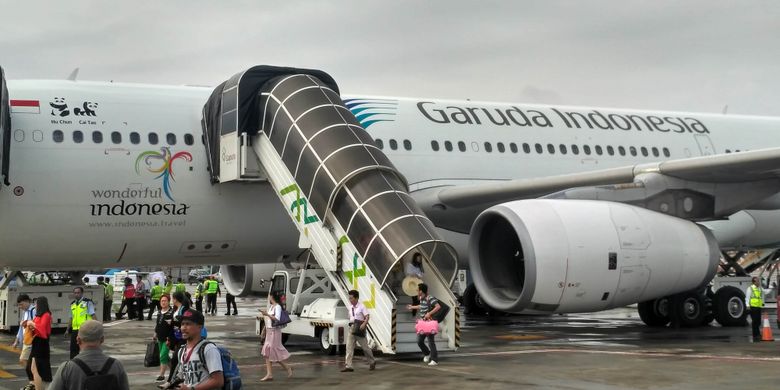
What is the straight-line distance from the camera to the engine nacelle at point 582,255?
1332cm

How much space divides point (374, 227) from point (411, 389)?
3323mm

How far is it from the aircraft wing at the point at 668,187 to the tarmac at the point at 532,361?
2311 millimetres

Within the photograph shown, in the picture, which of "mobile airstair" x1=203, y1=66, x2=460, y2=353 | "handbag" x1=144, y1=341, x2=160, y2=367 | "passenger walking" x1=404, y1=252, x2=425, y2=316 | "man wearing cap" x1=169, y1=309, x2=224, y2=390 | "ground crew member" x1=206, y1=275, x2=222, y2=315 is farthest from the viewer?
"ground crew member" x1=206, y1=275, x2=222, y2=315

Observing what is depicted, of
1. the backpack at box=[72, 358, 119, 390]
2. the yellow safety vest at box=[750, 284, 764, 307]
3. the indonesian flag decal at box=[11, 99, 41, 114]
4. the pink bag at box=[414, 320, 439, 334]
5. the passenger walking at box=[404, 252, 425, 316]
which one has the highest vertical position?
the indonesian flag decal at box=[11, 99, 41, 114]

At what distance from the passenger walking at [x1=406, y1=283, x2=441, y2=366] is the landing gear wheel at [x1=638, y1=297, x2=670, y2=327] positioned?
7.57 metres

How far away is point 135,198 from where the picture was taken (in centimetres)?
1491

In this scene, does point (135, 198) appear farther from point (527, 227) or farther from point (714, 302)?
point (714, 302)

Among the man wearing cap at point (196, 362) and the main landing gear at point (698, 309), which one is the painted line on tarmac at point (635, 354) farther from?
the man wearing cap at point (196, 362)

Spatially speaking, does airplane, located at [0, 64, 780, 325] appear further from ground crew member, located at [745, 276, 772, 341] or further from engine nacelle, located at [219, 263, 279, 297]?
engine nacelle, located at [219, 263, 279, 297]

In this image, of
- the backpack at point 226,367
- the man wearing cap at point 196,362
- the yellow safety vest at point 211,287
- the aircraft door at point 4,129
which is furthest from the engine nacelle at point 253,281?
the backpack at point 226,367

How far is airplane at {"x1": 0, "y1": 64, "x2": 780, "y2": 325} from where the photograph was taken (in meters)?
13.8

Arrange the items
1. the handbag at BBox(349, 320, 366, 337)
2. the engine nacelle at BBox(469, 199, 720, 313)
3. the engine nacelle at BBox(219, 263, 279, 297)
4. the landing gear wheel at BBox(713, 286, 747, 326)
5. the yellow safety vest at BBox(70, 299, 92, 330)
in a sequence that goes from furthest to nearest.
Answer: the engine nacelle at BBox(219, 263, 279, 297), the landing gear wheel at BBox(713, 286, 747, 326), the engine nacelle at BBox(469, 199, 720, 313), the yellow safety vest at BBox(70, 299, 92, 330), the handbag at BBox(349, 320, 366, 337)

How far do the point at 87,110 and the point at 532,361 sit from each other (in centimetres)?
814

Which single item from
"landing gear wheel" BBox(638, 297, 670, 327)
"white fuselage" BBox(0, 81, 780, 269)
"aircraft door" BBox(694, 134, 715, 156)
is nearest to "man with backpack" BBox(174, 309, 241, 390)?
"white fuselage" BBox(0, 81, 780, 269)
